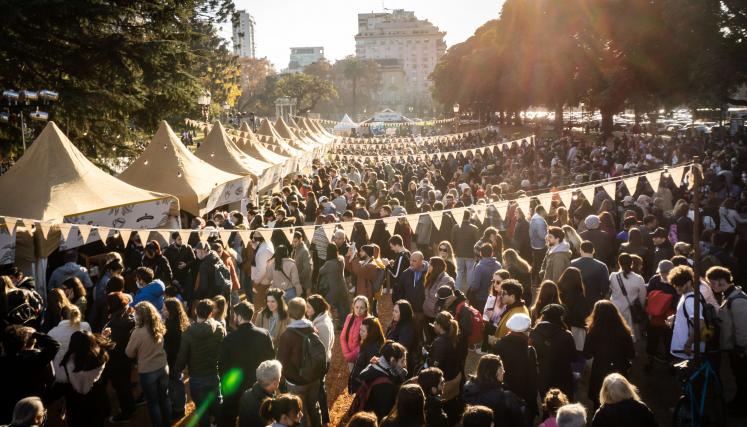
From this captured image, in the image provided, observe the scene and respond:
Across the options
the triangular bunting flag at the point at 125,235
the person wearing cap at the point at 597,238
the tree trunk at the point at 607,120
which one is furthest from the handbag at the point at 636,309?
the tree trunk at the point at 607,120

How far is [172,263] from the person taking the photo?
357 inches

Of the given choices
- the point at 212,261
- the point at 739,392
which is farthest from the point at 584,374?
the point at 212,261

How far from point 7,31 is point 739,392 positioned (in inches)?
623

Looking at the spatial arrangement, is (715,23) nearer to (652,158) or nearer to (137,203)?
(652,158)

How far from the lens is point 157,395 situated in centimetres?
605

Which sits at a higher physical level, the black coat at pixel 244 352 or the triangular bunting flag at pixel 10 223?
the triangular bunting flag at pixel 10 223

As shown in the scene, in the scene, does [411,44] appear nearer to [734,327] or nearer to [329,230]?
[329,230]

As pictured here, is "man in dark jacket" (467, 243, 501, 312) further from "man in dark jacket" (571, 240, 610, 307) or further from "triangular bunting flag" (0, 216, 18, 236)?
"triangular bunting flag" (0, 216, 18, 236)

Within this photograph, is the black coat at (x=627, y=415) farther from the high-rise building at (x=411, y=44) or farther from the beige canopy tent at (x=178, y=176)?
the high-rise building at (x=411, y=44)

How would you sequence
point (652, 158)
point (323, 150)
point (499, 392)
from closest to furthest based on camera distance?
point (499, 392) < point (652, 158) < point (323, 150)

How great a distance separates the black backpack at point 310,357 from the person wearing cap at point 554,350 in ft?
6.32

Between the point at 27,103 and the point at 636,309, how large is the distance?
14.2 m

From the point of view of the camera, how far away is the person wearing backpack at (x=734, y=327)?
19.6 feet

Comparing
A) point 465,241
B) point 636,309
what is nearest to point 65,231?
point 465,241
